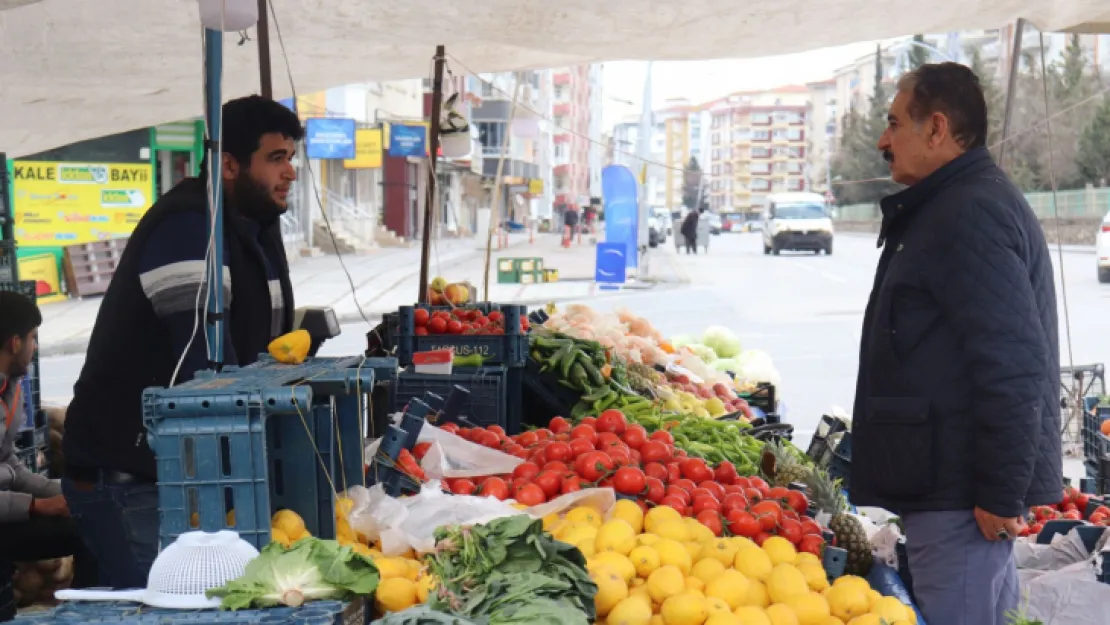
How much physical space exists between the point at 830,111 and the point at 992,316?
525ft

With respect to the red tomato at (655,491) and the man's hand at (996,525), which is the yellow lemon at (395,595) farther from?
the man's hand at (996,525)

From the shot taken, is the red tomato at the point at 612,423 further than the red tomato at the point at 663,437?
Yes

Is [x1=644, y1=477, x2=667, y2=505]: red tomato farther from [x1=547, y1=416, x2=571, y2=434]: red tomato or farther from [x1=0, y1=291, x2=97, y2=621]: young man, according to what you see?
[x1=0, y1=291, x2=97, y2=621]: young man

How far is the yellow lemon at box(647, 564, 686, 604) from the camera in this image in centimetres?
304

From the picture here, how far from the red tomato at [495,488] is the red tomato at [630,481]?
1.28 feet

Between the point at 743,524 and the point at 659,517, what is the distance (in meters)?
0.31

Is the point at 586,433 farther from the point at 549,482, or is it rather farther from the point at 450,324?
the point at 450,324

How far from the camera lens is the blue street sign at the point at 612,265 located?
26.0 meters

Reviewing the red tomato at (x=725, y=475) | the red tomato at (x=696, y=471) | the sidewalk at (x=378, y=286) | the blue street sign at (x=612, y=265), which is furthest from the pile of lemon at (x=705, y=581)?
the blue street sign at (x=612, y=265)

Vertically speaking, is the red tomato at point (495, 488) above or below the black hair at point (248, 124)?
below

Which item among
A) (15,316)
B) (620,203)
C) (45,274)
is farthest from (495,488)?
(620,203)

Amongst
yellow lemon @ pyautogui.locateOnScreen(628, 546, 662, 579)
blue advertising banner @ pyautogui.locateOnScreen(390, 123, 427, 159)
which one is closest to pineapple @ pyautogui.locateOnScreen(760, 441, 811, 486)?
yellow lemon @ pyautogui.locateOnScreen(628, 546, 662, 579)

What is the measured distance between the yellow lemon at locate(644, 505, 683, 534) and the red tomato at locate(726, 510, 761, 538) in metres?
0.22

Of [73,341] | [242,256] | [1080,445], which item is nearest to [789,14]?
[242,256]
